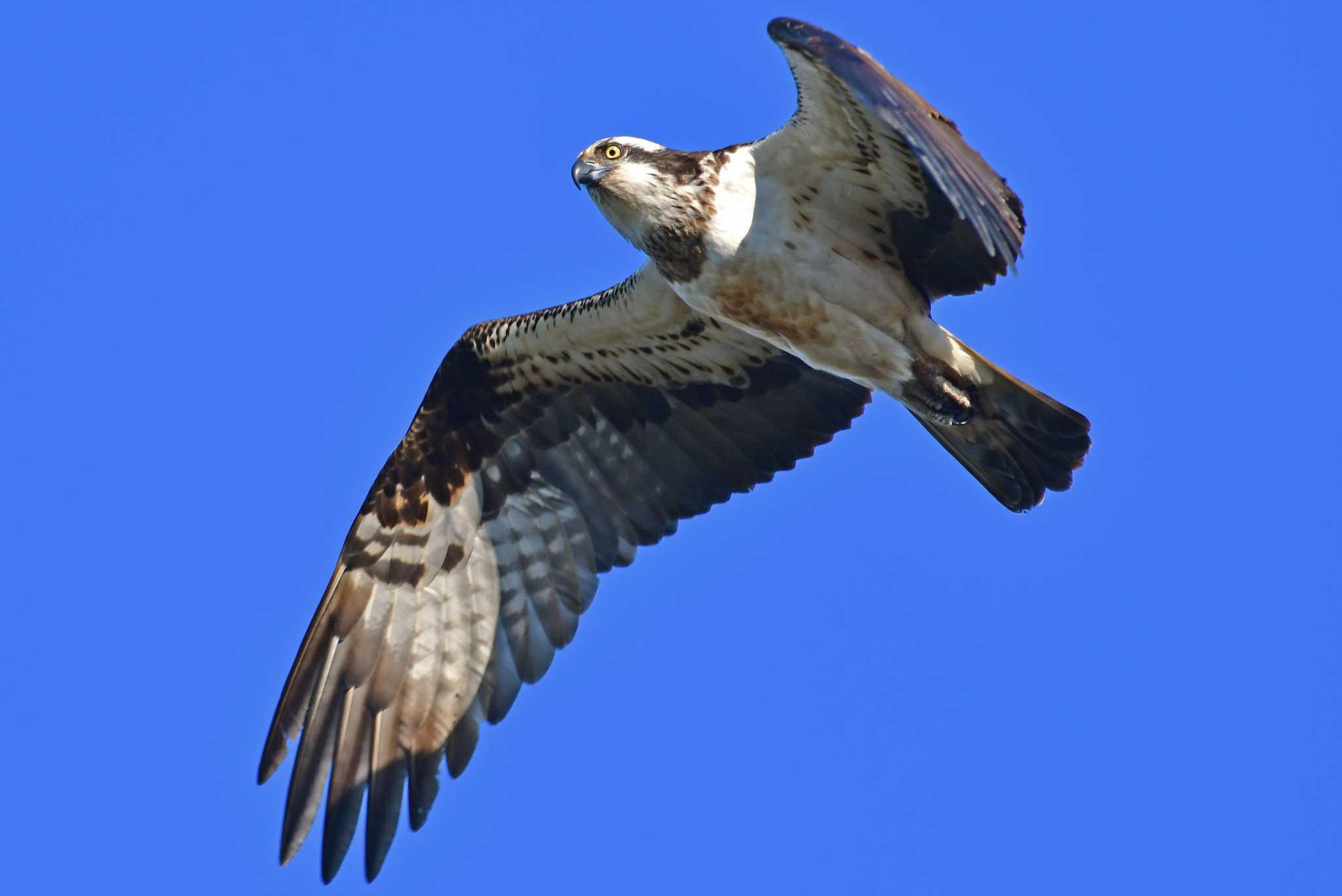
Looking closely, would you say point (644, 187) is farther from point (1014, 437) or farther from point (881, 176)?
point (1014, 437)

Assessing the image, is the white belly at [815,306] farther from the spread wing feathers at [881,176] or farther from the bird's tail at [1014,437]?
the bird's tail at [1014,437]

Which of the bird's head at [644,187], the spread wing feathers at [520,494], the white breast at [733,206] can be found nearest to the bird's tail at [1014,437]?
the spread wing feathers at [520,494]

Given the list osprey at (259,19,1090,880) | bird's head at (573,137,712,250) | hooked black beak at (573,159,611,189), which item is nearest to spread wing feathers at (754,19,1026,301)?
osprey at (259,19,1090,880)

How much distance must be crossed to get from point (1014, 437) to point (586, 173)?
8.43ft

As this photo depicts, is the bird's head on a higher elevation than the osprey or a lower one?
higher

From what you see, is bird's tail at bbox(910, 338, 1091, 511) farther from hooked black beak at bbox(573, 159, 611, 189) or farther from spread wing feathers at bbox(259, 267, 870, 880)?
hooked black beak at bbox(573, 159, 611, 189)

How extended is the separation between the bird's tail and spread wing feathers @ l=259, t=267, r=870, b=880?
2.62 feet

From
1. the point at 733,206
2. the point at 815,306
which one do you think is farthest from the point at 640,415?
the point at 733,206

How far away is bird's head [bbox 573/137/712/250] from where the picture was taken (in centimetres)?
886

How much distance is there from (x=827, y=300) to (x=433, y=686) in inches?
119

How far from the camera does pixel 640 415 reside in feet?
33.9

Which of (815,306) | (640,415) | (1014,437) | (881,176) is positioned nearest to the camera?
(881,176)

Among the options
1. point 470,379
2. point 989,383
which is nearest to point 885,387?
point 989,383

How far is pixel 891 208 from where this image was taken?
9008 mm
